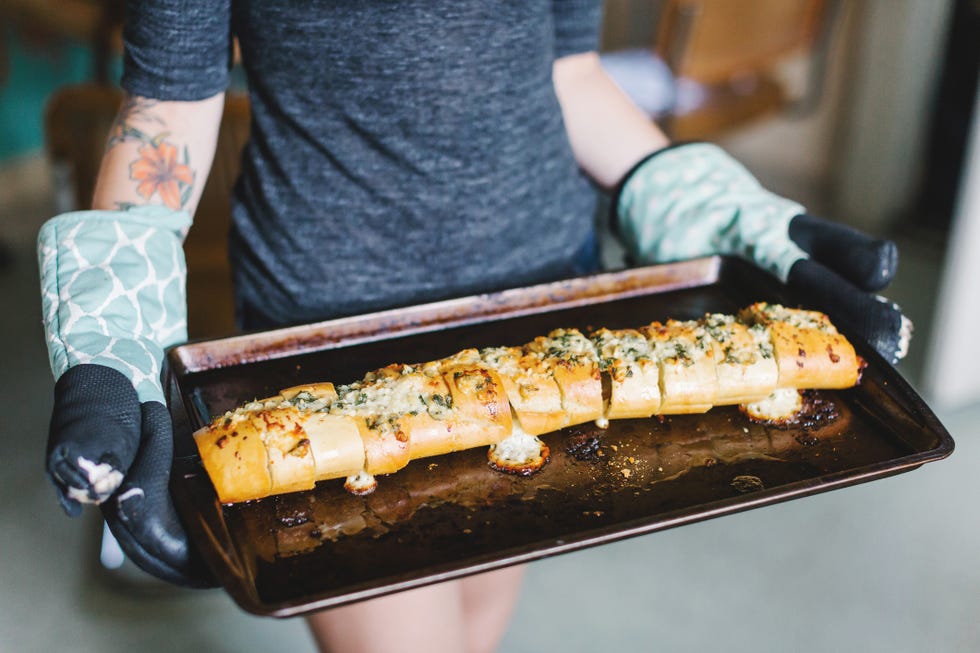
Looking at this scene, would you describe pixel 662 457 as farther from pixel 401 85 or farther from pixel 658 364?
pixel 401 85

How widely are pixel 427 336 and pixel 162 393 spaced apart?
0.39m

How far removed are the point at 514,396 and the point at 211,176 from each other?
1472 millimetres

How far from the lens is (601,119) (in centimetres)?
155

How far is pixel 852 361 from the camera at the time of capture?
1.22 m

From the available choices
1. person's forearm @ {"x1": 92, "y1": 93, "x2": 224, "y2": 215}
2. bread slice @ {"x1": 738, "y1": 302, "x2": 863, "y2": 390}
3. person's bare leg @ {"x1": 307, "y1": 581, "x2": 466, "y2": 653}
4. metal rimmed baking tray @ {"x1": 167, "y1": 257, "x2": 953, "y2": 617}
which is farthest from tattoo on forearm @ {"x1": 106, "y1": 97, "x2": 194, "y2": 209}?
bread slice @ {"x1": 738, "y1": 302, "x2": 863, "y2": 390}

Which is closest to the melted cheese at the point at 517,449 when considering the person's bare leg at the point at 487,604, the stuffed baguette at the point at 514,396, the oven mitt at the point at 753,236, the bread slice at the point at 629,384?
the stuffed baguette at the point at 514,396

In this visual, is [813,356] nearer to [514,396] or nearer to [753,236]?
[753,236]

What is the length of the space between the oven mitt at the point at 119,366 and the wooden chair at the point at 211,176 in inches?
31.5

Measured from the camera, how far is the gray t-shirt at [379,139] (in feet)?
3.94

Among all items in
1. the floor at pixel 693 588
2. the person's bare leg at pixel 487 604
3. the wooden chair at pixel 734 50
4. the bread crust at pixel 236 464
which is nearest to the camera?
the bread crust at pixel 236 464

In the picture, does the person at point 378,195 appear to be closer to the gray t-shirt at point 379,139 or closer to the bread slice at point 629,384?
the gray t-shirt at point 379,139

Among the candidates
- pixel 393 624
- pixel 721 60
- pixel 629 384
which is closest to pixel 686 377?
pixel 629 384

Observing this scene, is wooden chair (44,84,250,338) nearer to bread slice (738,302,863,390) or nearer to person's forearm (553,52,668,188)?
person's forearm (553,52,668,188)

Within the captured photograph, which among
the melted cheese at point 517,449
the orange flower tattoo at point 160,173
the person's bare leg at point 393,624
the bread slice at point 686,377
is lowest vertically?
the person's bare leg at point 393,624
